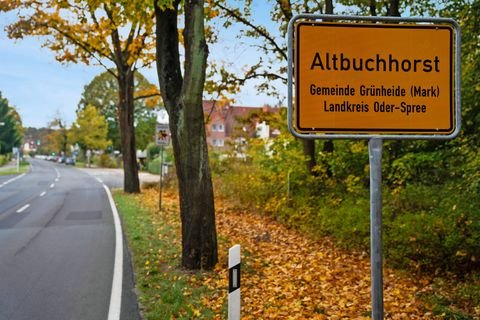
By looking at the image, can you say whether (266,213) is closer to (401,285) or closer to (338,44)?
(401,285)

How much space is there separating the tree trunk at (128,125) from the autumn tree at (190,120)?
16301mm

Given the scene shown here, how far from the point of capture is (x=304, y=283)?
23.4 ft

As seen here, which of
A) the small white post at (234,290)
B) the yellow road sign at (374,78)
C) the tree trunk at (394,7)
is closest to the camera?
the yellow road sign at (374,78)

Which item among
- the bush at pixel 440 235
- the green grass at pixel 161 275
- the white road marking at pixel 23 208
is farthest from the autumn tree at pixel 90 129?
the bush at pixel 440 235

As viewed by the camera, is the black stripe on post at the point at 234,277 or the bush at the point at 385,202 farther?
the bush at the point at 385,202

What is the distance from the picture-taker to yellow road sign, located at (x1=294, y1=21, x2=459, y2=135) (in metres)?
2.71

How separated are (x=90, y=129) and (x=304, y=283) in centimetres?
7239

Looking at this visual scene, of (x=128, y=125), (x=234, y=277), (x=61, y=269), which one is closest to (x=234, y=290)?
(x=234, y=277)

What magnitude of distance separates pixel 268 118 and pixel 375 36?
1155 cm

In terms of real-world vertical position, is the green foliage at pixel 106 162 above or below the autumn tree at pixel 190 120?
below

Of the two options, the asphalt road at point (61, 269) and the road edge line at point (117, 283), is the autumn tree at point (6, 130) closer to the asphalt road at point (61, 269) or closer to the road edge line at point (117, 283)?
the asphalt road at point (61, 269)

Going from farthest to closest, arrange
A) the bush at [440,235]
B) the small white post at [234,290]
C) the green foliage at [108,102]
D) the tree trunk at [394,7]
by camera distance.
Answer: the green foliage at [108,102] → the tree trunk at [394,7] → the bush at [440,235] → the small white post at [234,290]

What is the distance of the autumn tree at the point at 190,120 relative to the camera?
766 centimetres

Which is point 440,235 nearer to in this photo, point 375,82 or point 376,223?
point 376,223
